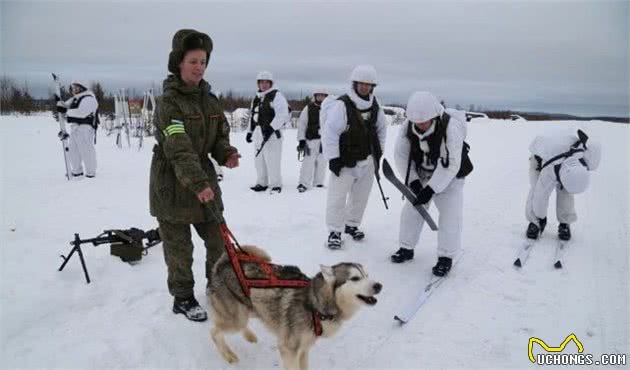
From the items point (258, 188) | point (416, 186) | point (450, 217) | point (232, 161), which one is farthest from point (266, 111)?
point (232, 161)

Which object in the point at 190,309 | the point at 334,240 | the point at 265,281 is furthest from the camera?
the point at 334,240

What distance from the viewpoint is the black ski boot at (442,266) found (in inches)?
180

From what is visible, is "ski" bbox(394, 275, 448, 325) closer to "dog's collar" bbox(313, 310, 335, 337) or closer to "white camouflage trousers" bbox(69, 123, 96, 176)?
"dog's collar" bbox(313, 310, 335, 337)

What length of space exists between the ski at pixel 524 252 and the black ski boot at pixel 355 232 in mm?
1987

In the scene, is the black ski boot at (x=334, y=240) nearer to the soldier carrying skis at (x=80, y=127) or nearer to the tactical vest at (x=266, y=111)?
the tactical vest at (x=266, y=111)

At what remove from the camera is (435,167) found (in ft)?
15.1

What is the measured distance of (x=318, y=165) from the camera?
30.3 feet

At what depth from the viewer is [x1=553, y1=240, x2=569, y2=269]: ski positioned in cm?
476

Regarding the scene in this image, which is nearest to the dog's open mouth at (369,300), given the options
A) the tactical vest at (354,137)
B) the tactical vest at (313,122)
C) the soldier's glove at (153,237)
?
the tactical vest at (354,137)

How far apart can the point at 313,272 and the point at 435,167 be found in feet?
6.13

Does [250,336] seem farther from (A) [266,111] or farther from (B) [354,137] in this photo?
(A) [266,111]

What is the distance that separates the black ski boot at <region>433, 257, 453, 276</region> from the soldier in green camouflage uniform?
2.46 m

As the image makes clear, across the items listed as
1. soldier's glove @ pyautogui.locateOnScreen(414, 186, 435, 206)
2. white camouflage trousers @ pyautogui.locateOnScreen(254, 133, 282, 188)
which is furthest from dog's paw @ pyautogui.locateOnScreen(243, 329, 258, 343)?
white camouflage trousers @ pyautogui.locateOnScreen(254, 133, 282, 188)

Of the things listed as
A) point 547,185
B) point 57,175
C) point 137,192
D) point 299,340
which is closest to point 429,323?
point 299,340
